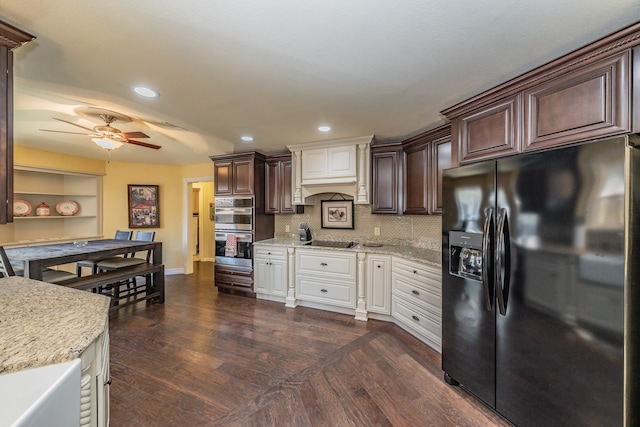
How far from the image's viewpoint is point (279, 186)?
4.22 m

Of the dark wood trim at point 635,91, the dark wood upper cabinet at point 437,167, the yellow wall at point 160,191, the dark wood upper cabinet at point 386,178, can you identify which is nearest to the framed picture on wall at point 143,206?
the yellow wall at point 160,191

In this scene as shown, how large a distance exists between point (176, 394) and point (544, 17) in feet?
10.7

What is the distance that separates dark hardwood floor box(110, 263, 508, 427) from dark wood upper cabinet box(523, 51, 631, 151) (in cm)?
184

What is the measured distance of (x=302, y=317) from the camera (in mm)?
3342

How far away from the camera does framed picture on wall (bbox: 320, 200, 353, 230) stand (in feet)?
13.1

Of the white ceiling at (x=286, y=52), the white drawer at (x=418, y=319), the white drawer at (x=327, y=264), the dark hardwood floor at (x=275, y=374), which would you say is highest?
the white ceiling at (x=286, y=52)

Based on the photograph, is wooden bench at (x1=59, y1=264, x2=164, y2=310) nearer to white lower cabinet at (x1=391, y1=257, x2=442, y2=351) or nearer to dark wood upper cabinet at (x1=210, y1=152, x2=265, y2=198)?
dark wood upper cabinet at (x1=210, y1=152, x2=265, y2=198)

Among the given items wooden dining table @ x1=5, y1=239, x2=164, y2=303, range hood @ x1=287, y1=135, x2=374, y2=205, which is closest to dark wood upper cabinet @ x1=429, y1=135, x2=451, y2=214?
range hood @ x1=287, y1=135, x2=374, y2=205

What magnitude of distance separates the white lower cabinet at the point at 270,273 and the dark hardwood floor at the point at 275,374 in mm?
528

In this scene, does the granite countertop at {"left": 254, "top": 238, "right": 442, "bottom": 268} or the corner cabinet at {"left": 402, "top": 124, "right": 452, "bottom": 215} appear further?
the corner cabinet at {"left": 402, "top": 124, "right": 452, "bottom": 215}

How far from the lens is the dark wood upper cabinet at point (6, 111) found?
1.29 m

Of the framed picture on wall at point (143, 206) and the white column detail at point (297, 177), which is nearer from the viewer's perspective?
the white column detail at point (297, 177)

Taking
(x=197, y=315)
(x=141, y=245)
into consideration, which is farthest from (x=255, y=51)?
(x=141, y=245)

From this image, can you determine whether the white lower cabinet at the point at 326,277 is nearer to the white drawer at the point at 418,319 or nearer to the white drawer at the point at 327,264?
the white drawer at the point at 327,264
